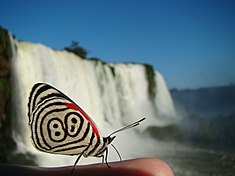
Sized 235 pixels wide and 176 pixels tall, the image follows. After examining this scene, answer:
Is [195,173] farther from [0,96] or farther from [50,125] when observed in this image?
[50,125]

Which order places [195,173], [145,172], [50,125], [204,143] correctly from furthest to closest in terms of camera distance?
[204,143]
[195,173]
[50,125]
[145,172]

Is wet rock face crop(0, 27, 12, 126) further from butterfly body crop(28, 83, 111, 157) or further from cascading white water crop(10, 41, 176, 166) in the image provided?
butterfly body crop(28, 83, 111, 157)

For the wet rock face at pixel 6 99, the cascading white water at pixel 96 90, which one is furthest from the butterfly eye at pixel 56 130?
the wet rock face at pixel 6 99

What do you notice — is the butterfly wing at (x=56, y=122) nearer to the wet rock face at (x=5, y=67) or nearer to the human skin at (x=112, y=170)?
the human skin at (x=112, y=170)

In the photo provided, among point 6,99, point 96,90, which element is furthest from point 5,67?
point 96,90

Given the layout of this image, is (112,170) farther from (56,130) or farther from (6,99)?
(6,99)

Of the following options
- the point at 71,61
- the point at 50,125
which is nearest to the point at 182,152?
the point at 71,61
